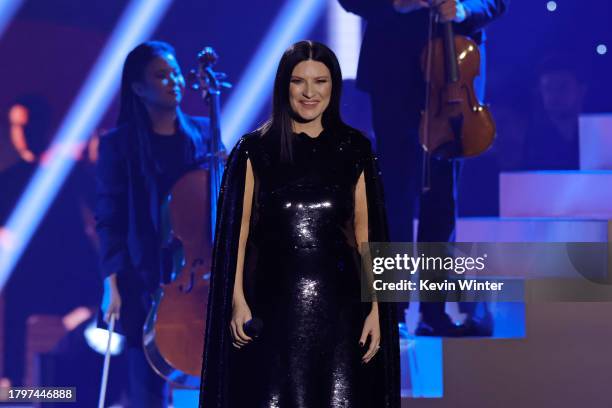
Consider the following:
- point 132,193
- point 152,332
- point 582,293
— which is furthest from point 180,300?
point 582,293

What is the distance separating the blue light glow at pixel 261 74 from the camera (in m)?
4.11

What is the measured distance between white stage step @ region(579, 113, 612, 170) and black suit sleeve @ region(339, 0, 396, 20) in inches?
36.2

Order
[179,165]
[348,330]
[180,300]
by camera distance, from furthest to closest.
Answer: [179,165], [180,300], [348,330]

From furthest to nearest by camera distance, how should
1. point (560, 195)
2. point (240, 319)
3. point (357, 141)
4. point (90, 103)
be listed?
point (90, 103)
point (560, 195)
point (357, 141)
point (240, 319)

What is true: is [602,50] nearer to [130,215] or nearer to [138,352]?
[130,215]

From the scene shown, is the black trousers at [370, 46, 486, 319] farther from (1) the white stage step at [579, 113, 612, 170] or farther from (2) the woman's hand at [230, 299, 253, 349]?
(2) the woman's hand at [230, 299, 253, 349]

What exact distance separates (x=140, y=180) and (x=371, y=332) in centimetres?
173

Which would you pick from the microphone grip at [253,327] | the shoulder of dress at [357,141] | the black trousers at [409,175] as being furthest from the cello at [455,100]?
the microphone grip at [253,327]

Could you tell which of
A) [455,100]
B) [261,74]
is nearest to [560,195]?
[455,100]

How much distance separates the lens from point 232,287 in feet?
8.76

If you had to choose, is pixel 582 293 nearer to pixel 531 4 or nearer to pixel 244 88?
pixel 531 4

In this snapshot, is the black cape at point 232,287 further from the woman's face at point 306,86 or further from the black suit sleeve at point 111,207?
the black suit sleeve at point 111,207

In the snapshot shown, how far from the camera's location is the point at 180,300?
147 inches

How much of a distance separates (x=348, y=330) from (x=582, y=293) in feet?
4.84
